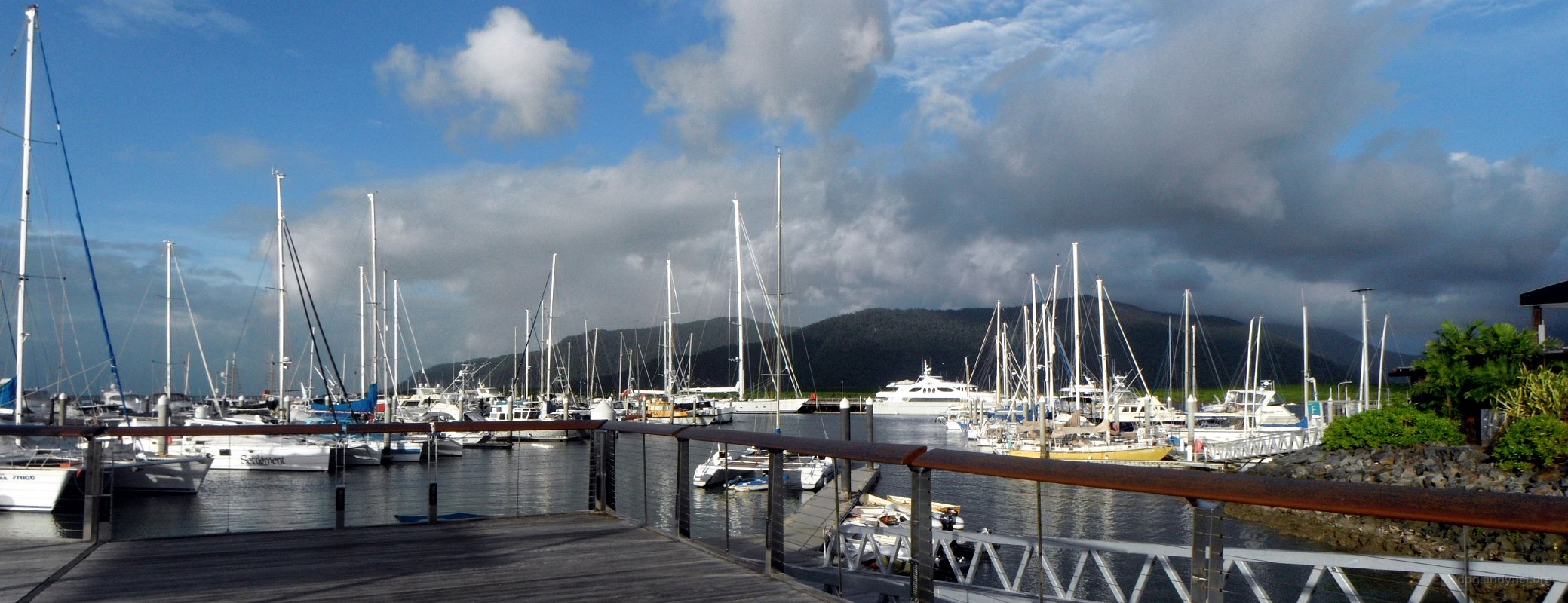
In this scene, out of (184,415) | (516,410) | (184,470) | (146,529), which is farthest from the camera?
(516,410)

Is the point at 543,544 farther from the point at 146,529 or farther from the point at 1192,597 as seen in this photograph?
the point at 146,529

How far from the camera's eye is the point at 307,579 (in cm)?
573

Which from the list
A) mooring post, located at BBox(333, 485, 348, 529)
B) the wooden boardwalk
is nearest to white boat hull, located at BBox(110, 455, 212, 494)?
mooring post, located at BBox(333, 485, 348, 529)

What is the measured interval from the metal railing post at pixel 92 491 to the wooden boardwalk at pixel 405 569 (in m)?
0.19

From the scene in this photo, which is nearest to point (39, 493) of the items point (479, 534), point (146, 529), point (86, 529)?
point (146, 529)

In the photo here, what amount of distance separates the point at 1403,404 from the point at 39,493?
89.4 feet

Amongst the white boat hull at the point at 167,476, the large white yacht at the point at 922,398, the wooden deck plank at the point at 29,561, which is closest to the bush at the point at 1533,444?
the wooden deck plank at the point at 29,561

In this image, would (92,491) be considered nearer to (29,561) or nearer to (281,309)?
(29,561)

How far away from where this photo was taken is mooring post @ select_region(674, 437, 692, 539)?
6.85 meters

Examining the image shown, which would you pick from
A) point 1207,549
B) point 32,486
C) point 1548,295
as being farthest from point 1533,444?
point 32,486

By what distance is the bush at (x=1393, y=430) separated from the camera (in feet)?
70.8

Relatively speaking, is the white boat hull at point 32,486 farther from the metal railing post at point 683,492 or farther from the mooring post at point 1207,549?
the mooring post at point 1207,549

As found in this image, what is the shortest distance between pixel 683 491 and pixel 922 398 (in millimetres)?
104833

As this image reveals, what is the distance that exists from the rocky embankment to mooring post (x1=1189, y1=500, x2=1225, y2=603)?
38.5 ft
